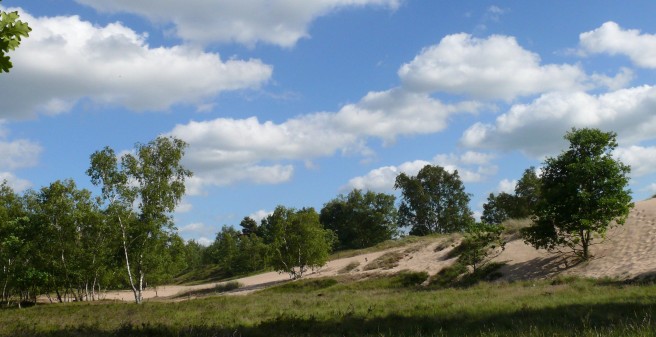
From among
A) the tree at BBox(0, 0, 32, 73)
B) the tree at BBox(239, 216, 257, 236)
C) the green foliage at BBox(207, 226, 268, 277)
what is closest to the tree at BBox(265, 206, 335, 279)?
the green foliage at BBox(207, 226, 268, 277)

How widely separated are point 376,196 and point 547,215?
2806 inches

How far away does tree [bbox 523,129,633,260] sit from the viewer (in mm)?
29562

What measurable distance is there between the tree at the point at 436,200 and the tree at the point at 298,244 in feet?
123

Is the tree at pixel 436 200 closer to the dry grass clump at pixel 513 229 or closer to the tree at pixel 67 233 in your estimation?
the dry grass clump at pixel 513 229

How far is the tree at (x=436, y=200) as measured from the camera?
302 feet

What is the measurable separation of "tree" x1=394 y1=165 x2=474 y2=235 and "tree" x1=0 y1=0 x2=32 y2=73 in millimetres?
89180

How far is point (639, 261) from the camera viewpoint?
28516 mm

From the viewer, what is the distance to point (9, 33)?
614 centimetres

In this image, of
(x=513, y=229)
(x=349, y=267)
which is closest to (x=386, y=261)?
(x=349, y=267)

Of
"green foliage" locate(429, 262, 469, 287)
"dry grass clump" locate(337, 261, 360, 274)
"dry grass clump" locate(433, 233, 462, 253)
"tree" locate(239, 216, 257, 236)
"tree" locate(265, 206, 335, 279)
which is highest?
"tree" locate(239, 216, 257, 236)

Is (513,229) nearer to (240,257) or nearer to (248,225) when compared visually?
(240,257)

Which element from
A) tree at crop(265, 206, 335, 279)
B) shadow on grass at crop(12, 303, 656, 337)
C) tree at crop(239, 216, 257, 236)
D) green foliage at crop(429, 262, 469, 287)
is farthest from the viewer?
tree at crop(239, 216, 257, 236)

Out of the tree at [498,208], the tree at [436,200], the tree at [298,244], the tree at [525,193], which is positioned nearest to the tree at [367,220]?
the tree at [436,200]

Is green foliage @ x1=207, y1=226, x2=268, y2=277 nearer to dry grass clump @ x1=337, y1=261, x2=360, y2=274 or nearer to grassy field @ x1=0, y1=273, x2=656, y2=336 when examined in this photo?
dry grass clump @ x1=337, y1=261, x2=360, y2=274
